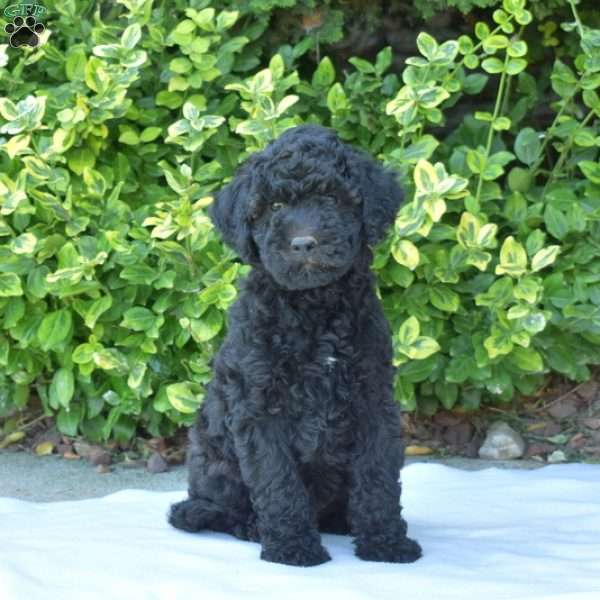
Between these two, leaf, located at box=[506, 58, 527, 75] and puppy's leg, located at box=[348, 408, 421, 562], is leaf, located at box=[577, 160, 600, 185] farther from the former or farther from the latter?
puppy's leg, located at box=[348, 408, 421, 562]

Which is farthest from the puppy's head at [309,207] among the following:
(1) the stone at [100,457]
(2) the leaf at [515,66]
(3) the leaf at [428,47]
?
(1) the stone at [100,457]

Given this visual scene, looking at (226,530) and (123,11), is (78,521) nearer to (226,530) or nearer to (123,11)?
(226,530)

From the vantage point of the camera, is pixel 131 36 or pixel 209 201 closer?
pixel 209 201

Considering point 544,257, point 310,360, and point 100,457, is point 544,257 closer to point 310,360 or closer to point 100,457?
point 310,360

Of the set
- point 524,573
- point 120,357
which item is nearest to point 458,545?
point 524,573

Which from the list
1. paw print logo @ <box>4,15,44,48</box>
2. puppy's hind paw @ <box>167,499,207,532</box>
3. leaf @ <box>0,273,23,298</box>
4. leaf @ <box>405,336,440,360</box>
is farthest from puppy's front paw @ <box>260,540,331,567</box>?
paw print logo @ <box>4,15,44,48</box>

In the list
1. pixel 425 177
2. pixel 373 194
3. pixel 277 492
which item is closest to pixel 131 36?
pixel 425 177
